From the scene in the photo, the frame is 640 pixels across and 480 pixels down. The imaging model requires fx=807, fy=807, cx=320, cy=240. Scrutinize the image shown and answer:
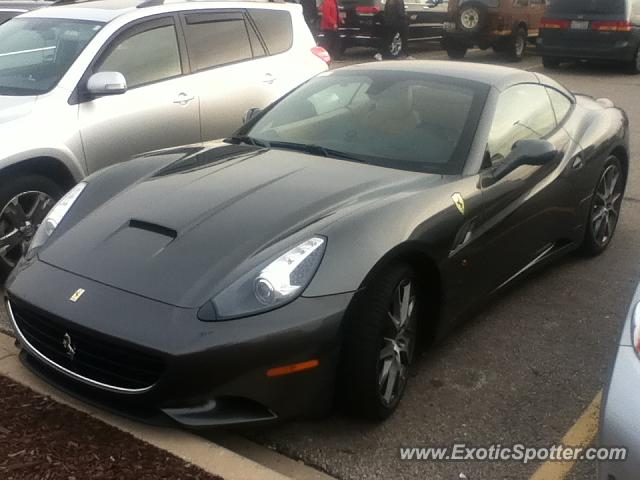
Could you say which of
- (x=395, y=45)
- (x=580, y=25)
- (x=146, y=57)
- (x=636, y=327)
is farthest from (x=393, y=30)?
(x=636, y=327)

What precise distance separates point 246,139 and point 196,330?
1920 mm

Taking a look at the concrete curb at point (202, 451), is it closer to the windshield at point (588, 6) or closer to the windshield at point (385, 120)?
the windshield at point (385, 120)

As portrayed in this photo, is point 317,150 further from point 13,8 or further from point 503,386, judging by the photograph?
point 13,8

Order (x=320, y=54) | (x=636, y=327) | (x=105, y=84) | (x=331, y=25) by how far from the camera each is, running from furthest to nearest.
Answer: (x=331, y=25) < (x=320, y=54) < (x=105, y=84) < (x=636, y=327)

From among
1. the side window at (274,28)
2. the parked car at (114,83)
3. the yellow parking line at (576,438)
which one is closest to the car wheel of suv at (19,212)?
the parked car at (114,83)

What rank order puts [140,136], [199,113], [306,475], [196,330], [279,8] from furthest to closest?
[279,8], [199,113], [140,136], [306,475], [196,330]

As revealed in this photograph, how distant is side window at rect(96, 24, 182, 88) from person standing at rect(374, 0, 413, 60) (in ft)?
37.8

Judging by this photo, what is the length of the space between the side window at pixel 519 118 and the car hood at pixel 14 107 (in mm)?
2851

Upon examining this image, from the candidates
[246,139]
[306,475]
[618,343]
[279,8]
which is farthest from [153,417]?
[279,8]

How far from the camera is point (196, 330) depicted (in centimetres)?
304

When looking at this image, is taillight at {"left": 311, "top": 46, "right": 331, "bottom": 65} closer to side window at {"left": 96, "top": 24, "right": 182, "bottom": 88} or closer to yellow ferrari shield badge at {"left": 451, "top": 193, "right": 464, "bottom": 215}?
side window at {"left": 96, "top": 24, "right": 182, "bottom": 88}

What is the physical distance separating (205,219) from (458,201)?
1.25 m

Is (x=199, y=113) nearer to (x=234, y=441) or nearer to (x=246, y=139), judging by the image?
(x=246, y=139)

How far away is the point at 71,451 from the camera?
3.13 m
